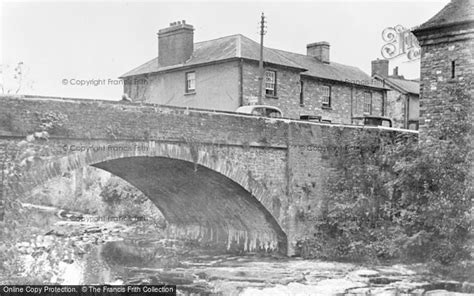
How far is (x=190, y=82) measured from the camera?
25.9m

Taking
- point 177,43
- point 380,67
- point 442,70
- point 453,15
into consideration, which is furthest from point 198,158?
point 380,67

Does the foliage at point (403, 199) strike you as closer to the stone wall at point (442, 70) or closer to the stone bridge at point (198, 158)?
the stone wall at point (442, 70)

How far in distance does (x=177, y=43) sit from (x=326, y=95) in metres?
7.70

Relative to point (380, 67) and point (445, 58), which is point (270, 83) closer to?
point (445, 58)

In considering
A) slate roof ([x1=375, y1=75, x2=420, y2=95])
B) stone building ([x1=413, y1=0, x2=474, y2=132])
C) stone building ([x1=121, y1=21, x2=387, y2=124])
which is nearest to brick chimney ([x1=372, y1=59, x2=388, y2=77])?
slate roof ([x1=375, y1=75, x2=420, y2=95])

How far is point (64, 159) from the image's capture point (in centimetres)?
1202

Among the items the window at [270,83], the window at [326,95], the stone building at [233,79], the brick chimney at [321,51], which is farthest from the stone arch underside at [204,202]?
the brick chimney at [321,51]

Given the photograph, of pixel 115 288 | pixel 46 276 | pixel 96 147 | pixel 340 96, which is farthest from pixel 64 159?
pixel 340 96

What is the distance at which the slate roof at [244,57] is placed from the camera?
24.7 meters

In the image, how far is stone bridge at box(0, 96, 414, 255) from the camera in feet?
38.7

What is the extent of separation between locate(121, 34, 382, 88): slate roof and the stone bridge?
24.9 feet

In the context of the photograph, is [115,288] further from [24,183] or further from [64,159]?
[64,159]

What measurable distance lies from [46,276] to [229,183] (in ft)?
24.1

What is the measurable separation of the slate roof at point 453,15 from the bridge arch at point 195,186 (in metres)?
6.86
